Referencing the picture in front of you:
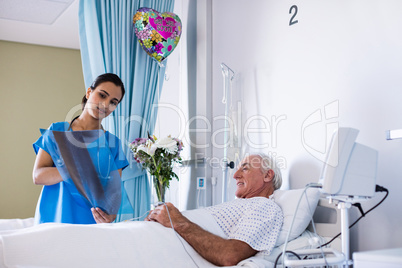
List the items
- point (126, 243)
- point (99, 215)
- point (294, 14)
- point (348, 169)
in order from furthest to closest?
point (294, 14), point (99, 215), point (126, 243), point (348, 169)

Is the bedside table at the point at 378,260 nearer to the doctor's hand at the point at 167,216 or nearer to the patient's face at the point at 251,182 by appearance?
the doctor's hand at the point at 167,216

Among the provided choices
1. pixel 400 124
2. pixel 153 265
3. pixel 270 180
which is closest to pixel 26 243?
pixel 153 265

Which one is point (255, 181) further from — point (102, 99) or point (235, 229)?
point (102, 99)

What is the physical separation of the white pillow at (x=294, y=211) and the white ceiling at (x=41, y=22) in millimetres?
2710

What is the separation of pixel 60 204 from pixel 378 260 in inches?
61.2

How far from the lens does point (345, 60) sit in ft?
7.25

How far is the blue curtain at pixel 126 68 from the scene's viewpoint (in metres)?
2.94

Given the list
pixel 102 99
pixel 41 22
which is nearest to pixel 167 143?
pixel 102 99

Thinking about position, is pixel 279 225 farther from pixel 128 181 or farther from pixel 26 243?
pixel 128 181

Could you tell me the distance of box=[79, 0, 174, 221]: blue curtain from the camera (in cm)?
294

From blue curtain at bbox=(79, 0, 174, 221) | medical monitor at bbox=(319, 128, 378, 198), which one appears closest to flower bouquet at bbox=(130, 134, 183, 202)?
blue curtain at bbox=(79, 0, 174, 221)

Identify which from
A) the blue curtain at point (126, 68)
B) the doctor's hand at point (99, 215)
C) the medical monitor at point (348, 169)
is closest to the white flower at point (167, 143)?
the blue curtain at point (126, 68)

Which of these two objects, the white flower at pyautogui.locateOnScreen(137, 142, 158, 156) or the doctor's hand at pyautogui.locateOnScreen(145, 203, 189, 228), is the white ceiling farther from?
the doctor's hand at pyautogui.locateOnScreen(145, 203, 189, 228)

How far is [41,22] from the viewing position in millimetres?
4402
